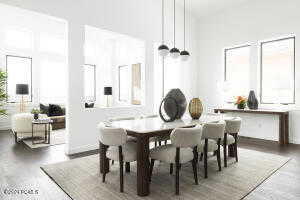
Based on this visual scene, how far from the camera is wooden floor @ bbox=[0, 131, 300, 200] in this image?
241cm

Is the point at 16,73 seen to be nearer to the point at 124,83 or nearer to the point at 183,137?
the point at 124,83

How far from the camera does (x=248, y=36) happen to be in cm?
580

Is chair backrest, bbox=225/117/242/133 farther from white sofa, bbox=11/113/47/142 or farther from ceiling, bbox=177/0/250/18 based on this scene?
white sofa, bbox=11/113/47/142

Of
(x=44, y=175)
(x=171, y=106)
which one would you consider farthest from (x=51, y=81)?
(x=171, y=106)

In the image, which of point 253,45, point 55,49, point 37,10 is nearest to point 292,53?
point 253,45

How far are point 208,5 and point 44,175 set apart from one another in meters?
5.88

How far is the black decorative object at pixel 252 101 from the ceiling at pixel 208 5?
2583 mm

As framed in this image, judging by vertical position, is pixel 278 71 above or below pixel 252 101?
above

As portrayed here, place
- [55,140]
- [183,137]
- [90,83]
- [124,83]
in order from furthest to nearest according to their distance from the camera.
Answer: [90,83] → [124,83] → [55,140] → [183,137]

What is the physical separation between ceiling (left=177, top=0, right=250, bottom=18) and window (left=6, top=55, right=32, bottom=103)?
18.5ft

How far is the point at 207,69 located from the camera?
22.5 feet

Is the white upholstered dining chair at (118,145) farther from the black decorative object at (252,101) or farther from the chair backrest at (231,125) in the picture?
the black decorative object at (252,101)

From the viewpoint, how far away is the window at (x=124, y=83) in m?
8.66

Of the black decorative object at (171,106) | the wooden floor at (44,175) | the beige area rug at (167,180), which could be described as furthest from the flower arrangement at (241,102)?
the black decorative object at (171,106)
